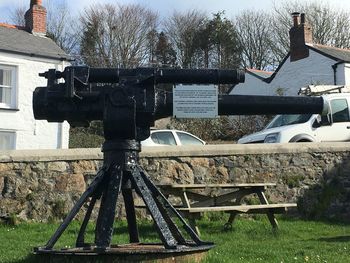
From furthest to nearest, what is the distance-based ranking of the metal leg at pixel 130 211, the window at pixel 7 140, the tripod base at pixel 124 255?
the window at pixel 7 140 → the metal leg at pixel 130 211 → the tripod base at pixel 124 255

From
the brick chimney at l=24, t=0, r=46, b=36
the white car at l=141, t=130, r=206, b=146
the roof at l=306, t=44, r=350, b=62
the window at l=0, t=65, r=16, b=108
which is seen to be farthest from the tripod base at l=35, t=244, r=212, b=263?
the roof at l=306, t=44, r=350, b=62

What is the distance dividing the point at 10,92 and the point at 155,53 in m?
22.6

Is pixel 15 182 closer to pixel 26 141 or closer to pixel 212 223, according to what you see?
pixel 212 223

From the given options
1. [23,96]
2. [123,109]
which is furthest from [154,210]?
[23,96]

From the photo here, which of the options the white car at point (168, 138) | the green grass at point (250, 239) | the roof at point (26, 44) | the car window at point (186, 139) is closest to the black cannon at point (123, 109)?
the green grass at point (250, 239)

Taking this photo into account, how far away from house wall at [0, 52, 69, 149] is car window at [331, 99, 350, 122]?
1013 centimetres

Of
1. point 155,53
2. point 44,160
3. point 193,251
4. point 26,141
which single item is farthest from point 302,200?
point 155,53

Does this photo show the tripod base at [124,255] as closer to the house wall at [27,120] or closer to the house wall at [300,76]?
the house wall at [27,120]

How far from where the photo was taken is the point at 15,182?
10.5 meters

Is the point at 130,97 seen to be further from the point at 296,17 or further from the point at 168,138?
the point at 296,17

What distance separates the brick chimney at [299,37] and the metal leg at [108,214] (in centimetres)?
2628

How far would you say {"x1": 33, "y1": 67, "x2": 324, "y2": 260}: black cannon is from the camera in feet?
13.6

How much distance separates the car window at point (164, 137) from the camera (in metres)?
16.7

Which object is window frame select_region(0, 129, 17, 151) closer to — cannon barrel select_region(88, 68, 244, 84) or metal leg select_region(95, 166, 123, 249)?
cannon barrel select_region(88, 68, 244, 84)
